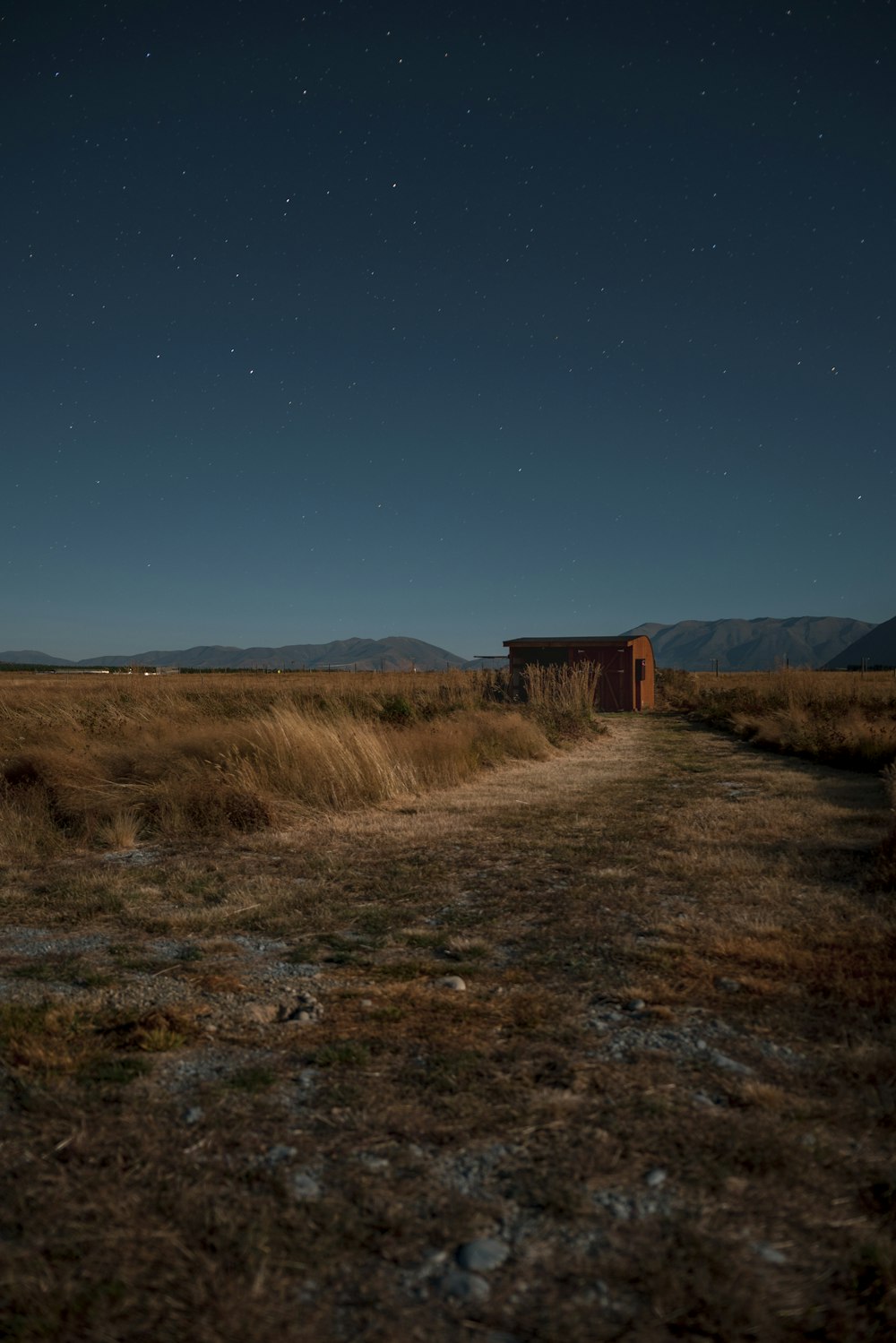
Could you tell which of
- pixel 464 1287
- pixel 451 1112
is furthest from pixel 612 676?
pixel 464 1287

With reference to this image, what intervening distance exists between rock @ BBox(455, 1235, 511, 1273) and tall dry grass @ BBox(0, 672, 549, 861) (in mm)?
6107

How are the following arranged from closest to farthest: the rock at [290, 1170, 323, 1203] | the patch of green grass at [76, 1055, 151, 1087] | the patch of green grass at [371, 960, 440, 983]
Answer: the rock at [290, 1170, 323, 1203], the patch of green grass at [76, 1055, 151, 1087], the patch of green grass at [371, 960, 440, 983]

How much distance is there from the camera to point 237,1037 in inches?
132

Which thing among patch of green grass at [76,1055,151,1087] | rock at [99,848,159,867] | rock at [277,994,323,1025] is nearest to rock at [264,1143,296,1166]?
patch of green grass at [76,1055,151,1087]

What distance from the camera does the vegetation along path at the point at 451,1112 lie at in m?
1.87

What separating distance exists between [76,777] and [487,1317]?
7969mm

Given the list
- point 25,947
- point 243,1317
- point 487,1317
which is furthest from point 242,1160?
point 25,947

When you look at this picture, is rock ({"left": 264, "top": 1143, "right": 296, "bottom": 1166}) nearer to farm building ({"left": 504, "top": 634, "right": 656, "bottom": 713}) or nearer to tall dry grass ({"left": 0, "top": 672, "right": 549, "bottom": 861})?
tall dry grass ({"left": 0, "top": 672, "right": 549, "bottom": 861})

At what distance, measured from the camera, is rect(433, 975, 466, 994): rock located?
3.89 meters

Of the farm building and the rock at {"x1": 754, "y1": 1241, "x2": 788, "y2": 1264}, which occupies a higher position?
the farm building

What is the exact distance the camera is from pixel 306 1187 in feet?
7.43

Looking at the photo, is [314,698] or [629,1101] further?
[314,698]

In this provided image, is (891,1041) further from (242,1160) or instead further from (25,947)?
(25,947)

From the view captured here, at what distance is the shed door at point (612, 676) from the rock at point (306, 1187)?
89.7ft
